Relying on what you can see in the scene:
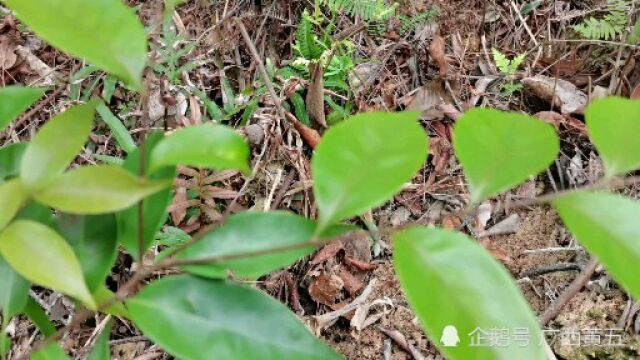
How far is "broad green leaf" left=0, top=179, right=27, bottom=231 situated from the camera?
53 cm

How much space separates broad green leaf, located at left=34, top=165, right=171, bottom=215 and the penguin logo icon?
254mm

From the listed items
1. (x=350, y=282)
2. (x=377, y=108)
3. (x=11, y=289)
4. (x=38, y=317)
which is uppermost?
(x=11, y=289)

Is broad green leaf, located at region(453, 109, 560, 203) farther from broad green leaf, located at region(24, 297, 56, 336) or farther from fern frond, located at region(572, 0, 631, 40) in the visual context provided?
fern frond, located at region(572, 0, 631, 40)

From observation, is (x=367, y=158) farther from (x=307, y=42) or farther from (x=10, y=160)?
(x=307, y=42)

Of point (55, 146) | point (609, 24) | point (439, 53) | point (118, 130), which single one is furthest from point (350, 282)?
point (609, 24)

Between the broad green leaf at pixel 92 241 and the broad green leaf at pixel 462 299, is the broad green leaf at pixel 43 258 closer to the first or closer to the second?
the broad green leaf at pixel 92 241

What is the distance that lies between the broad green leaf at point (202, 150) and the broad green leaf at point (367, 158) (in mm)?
97

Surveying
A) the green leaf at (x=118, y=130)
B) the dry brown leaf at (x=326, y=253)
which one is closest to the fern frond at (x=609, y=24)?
the dry brown leaf at (x=326, y=253)

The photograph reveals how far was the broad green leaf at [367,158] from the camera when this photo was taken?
474 millimetres

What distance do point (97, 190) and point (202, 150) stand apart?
0.31 ft

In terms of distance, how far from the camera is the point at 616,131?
49 cm

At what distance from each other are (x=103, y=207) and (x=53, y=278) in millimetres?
78

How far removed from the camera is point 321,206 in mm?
501

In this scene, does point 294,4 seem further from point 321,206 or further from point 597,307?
point 321,206
